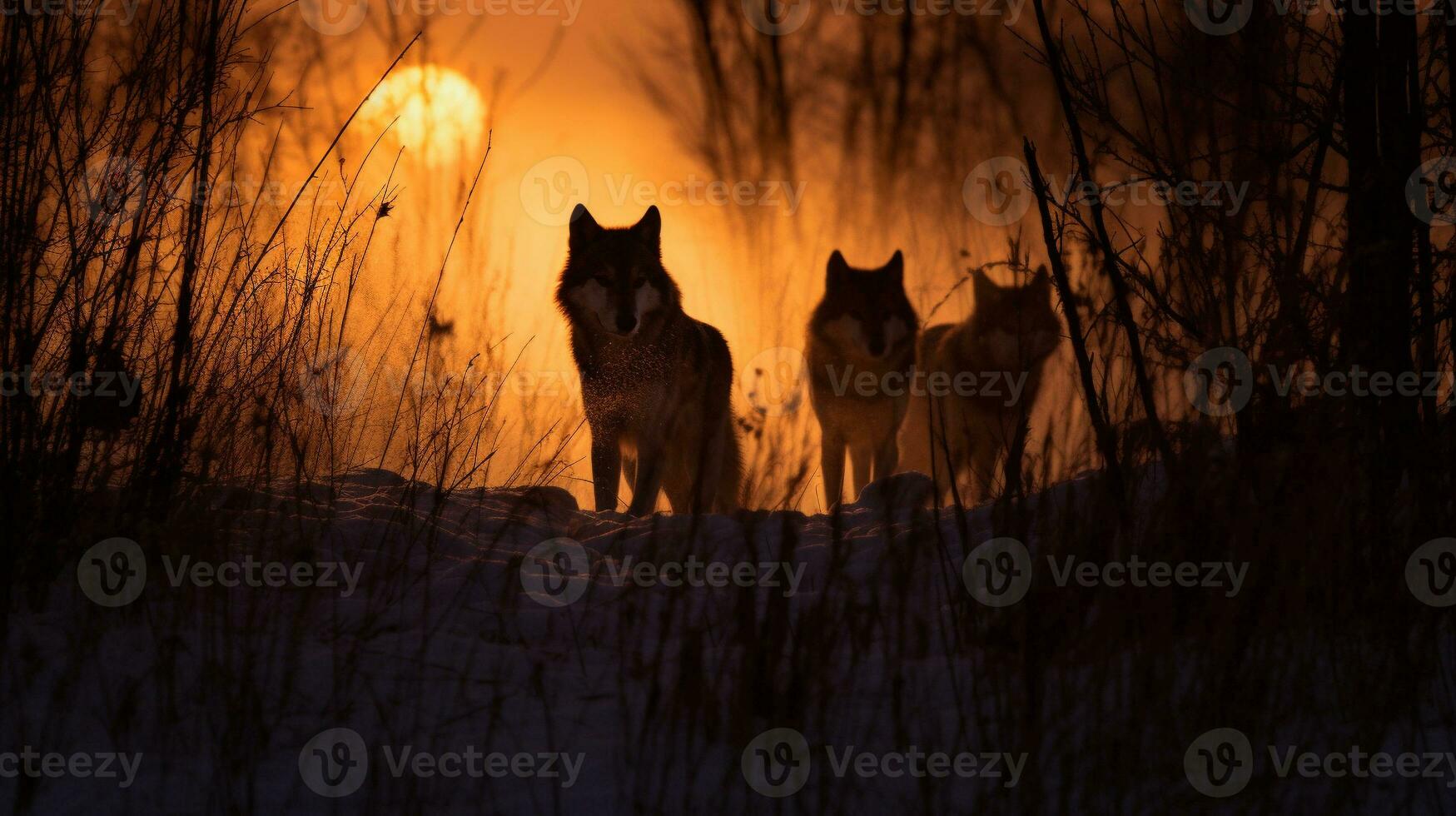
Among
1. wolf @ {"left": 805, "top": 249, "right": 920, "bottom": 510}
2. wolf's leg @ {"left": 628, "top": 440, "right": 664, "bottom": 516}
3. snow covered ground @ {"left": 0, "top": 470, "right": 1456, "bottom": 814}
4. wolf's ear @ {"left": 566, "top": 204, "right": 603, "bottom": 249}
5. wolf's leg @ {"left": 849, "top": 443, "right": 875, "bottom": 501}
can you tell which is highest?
wolf's ear @ {"left": 566, "top": 204, "right": 603, "bottom": 249}

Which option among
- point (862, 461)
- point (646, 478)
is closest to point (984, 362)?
point (862, 461)

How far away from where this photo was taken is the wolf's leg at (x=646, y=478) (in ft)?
18.0

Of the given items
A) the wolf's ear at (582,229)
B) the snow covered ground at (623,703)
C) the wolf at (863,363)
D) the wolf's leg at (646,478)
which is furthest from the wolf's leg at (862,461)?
the snow covered ground at (623,703)

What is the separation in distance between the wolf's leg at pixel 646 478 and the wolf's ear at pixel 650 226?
1.12 meters

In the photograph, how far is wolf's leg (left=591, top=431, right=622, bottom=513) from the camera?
5820mm

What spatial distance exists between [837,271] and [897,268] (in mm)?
364

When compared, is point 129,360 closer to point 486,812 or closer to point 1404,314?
point 486,812

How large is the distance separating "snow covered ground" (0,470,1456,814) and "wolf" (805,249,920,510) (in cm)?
421

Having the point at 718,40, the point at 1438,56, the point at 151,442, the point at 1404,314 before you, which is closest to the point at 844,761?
the point at 1404,314

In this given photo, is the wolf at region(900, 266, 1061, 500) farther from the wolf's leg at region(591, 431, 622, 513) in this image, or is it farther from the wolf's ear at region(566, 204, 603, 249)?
the wolf's ear at region(566, 204, 603, 249)

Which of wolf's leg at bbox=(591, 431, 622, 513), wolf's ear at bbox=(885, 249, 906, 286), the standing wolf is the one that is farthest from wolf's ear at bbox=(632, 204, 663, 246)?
wolf's ear at bbox=(885, 249, 906, 286)

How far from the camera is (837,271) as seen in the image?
7.08m

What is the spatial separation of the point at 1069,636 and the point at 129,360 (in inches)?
99.6

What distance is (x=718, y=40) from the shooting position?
806 cm
